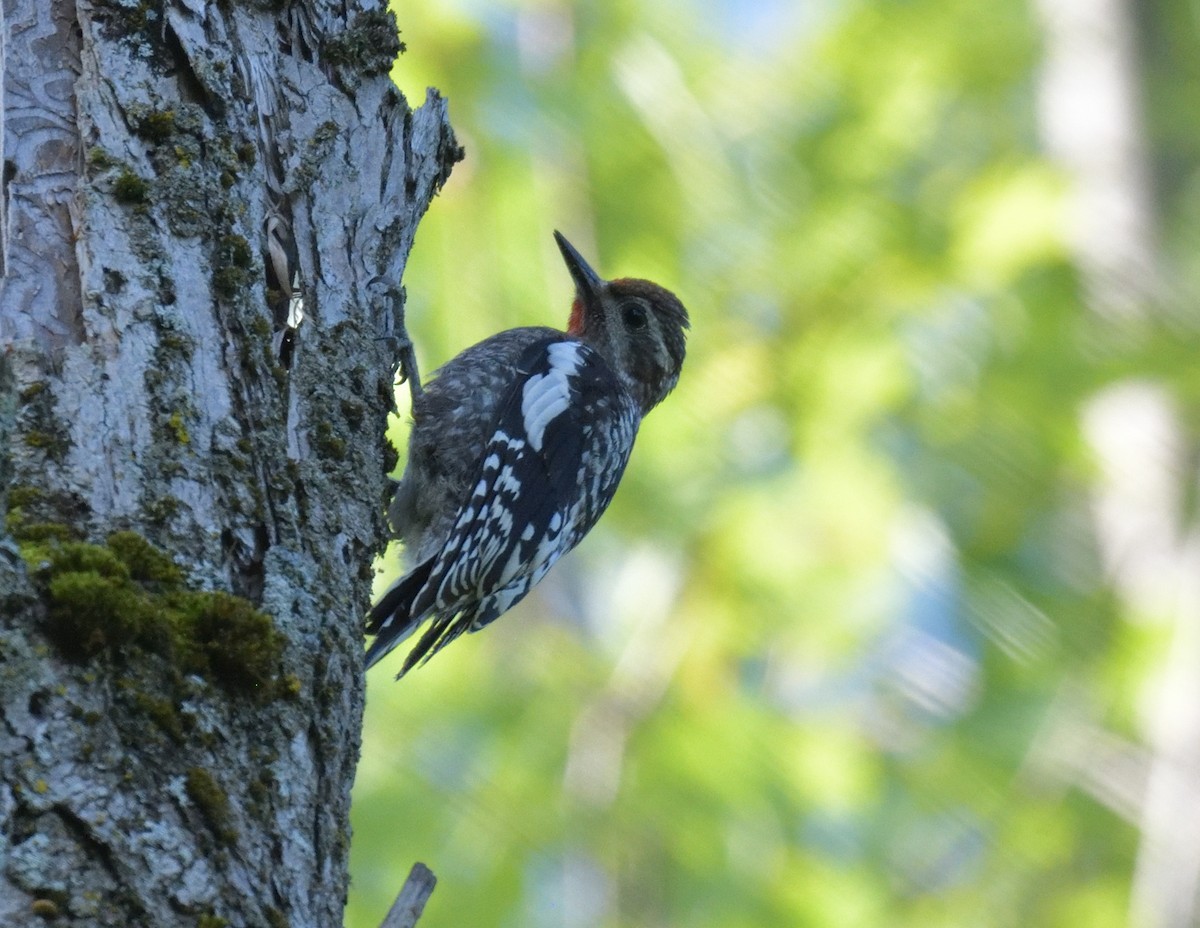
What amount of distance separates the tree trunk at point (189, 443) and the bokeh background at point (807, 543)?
3171 millimetres

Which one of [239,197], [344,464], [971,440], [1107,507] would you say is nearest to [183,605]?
[344,464]

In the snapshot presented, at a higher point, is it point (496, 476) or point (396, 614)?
point (496, 476)

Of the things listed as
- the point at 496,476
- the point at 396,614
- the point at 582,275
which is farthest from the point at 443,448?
the point at 582,275

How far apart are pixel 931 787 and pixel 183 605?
465cm

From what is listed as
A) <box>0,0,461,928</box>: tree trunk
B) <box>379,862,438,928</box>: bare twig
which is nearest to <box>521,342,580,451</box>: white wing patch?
<box>0,0,461,928</box>: tree trunk

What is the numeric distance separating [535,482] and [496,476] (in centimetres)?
13

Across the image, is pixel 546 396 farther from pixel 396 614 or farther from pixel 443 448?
pixel 396 614

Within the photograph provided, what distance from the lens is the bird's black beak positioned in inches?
185

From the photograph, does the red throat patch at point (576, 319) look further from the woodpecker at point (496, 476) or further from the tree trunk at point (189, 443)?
the tree trunk at point (189, 443)

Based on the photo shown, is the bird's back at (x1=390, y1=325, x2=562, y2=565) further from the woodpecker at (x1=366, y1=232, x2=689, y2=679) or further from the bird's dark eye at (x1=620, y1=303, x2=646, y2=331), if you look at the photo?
the bird's dark eye at (x1=620, y1=303, x2=646, y2=331)

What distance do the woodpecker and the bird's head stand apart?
0.36m

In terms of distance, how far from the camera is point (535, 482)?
12.8ft

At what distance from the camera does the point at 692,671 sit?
Result: 5762 mm

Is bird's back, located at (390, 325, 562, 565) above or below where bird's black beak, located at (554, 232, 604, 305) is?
below
